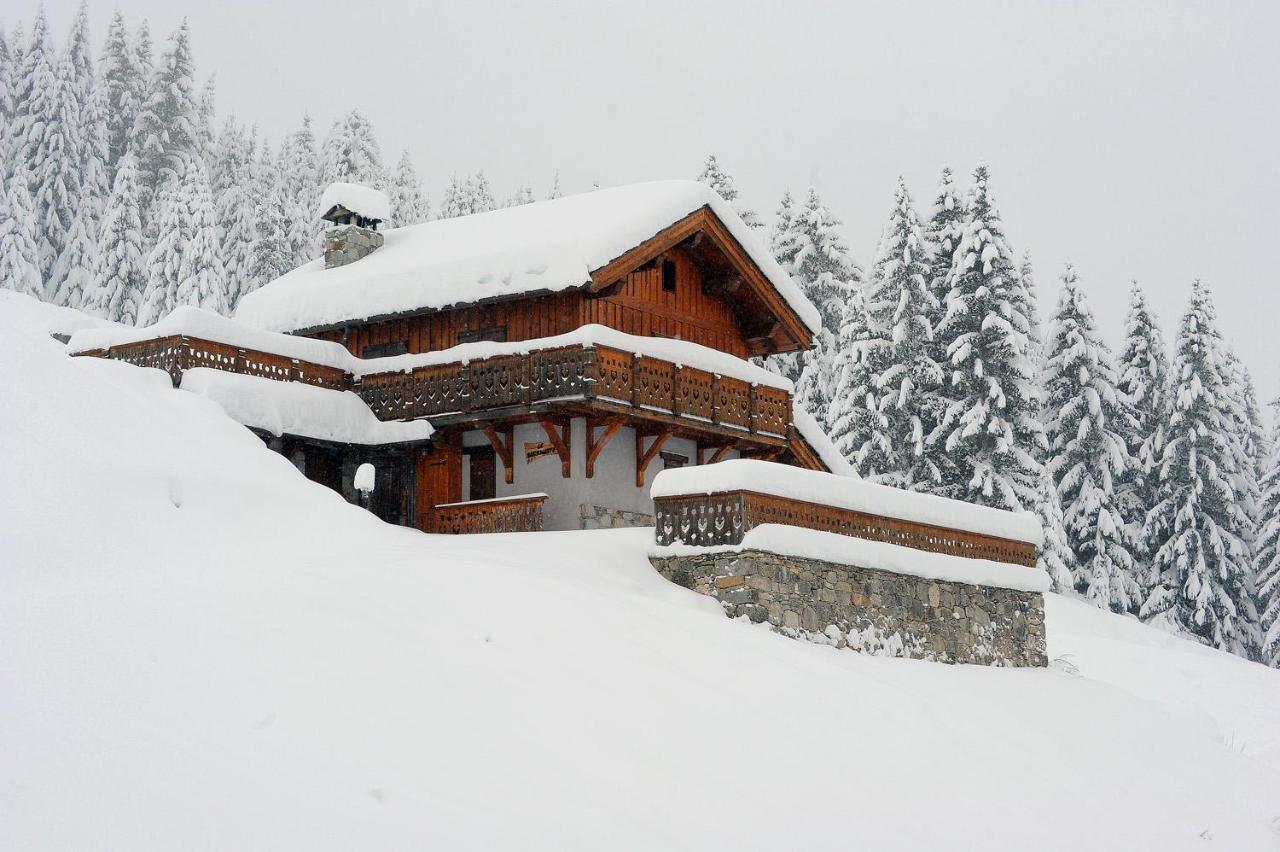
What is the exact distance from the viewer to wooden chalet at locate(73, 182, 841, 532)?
24422 mm

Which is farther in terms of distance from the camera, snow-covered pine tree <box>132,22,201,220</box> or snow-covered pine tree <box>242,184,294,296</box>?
snow-covered pine tree <box>132,22,201,220</box>

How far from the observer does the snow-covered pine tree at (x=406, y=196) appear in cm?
7394

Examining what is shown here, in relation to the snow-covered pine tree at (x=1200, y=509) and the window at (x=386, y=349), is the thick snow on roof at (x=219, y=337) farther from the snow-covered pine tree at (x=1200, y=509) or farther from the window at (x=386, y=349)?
the snow-covered pine tree at (x=1200, y=509)

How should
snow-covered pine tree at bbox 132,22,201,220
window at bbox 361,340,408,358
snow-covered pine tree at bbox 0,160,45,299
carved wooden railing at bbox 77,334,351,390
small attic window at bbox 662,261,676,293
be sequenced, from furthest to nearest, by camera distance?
snow-covered pine tree at bbox 132,22,201,220
snow-covered pine tree at bbox 0,160,45,299
small attic window at bbox 662,261,676,293
window at bbox 361,340,408,358
carved wooden railing at bbox 77,334,351,390

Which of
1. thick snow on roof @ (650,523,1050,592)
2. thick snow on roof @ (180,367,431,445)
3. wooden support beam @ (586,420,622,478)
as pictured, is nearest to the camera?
thick snow on roof @ (650,523,1050,592)

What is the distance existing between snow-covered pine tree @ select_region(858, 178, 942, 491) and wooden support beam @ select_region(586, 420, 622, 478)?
1700cm

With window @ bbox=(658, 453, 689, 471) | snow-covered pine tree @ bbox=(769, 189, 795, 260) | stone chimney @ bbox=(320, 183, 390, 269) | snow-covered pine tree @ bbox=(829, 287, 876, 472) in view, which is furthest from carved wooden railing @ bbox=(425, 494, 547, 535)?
snow-covered pine tree @ bbox=(769, 189, 795, 260)

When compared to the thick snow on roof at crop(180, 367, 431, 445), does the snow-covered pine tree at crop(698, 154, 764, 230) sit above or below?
above

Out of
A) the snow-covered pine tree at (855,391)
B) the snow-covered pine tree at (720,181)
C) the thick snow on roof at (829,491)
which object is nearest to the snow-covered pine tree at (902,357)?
the snow-covered pine tree at (855,391)

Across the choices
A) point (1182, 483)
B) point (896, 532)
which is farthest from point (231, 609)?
point (1182, 483)

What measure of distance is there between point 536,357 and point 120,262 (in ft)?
130

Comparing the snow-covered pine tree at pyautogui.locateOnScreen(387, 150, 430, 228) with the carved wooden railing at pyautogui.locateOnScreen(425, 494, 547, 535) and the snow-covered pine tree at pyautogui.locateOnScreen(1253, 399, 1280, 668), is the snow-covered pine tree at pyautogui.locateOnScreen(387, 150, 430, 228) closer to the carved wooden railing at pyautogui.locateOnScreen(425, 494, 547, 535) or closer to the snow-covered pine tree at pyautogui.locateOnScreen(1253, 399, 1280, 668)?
the snow-covered pine tree at pyautogui.locateOnScreen(1253, 399, 1280, 668)

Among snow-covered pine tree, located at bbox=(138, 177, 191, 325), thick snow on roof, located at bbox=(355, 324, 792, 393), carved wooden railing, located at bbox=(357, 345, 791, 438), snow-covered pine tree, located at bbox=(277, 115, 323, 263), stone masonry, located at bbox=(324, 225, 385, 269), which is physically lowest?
carved wooden railing, located at bbox=(357, 345, 791, 438)

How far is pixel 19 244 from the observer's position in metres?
57.7
